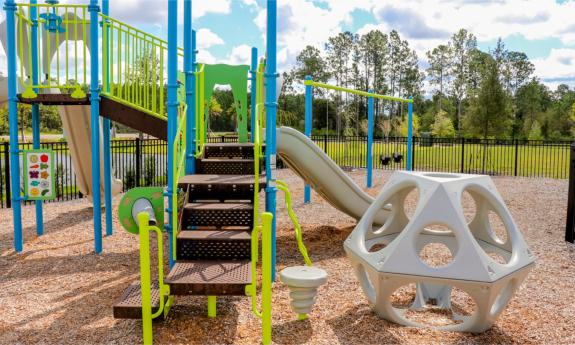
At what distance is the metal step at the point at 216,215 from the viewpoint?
5.74m

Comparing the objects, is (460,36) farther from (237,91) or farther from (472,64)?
(237,91)

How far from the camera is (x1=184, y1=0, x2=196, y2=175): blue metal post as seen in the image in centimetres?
668

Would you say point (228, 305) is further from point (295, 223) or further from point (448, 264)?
point (448, 264)

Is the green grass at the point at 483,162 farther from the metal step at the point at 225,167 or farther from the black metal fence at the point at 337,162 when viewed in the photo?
the metal step at the point at 225,167

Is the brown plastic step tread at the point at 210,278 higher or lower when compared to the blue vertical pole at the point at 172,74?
lower

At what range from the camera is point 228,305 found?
5418mm

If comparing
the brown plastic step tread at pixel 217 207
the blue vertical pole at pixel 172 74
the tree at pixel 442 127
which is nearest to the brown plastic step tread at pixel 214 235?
the blue vertical pole at pixel 172 74

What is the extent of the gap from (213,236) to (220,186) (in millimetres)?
922

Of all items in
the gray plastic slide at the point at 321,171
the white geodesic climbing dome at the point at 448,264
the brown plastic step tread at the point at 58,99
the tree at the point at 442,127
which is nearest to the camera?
the white geodesic climbing dome at the point at 448,264

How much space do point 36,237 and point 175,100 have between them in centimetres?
456

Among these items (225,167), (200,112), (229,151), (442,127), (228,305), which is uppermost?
(442,127)

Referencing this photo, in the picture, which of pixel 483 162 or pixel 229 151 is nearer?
pixel 229 151

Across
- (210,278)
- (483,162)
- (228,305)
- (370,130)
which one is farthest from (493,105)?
(210,278)

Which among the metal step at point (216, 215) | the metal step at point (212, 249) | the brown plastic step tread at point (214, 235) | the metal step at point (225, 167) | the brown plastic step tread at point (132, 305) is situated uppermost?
the metal step at point (225, 167)
